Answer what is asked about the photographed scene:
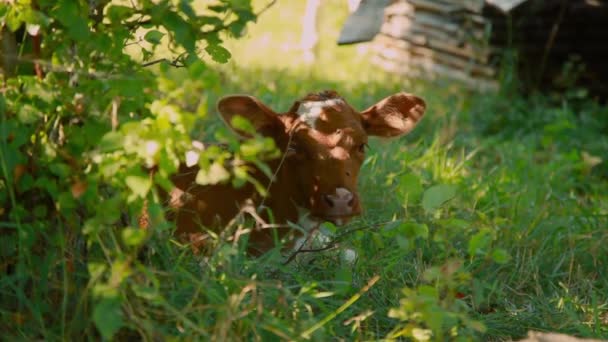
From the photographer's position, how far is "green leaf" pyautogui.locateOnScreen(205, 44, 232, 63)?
297cm

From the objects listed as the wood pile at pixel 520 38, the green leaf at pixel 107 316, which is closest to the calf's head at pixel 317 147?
the green leaf at pixel 107 316

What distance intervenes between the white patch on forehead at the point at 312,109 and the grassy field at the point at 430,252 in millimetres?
436

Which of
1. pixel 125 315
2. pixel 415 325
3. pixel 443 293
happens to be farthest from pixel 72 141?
pixel 443 293

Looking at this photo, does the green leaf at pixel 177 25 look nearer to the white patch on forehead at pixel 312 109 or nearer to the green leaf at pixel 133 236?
the green leaf at pixel 133 236

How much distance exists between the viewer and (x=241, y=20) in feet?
8.77

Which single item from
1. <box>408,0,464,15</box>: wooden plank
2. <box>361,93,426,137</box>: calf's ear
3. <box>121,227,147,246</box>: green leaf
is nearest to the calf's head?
<box>361,93,426,137</box>: calf's ear

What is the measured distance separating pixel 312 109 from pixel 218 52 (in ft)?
2.65

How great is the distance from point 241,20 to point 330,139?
3.55 feet

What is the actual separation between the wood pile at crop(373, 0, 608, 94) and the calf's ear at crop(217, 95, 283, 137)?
4.24 m

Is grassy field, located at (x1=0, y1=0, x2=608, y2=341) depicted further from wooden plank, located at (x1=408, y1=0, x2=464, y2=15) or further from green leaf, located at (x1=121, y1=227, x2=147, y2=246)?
wooden plank, located at (x1=408, y1=0, x2=464, y2=15)

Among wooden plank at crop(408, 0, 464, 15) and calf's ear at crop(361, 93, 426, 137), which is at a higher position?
calf's ear at crop(361, 93, 426, 137)

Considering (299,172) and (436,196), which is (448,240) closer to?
(436,196)

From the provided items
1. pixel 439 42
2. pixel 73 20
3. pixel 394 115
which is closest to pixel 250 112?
pixel 394 115

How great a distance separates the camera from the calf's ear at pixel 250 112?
373 centimetres
